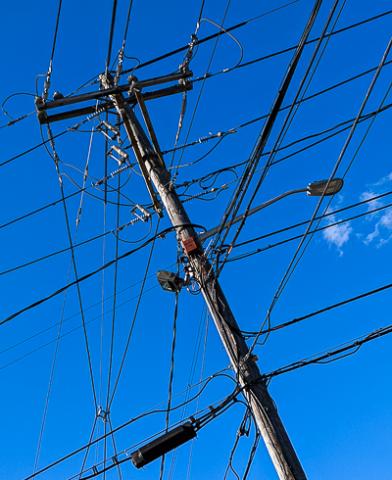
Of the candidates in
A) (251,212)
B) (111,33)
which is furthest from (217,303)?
(111,33)

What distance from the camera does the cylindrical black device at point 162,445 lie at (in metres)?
5.34

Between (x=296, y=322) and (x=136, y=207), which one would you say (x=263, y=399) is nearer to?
(x=296, y=322)

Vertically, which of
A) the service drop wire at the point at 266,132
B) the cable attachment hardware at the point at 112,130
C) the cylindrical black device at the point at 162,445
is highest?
the cable attachment hardware at the point at 112,130

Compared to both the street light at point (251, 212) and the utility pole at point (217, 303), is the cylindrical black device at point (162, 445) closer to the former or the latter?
the utility pole at point (217, 303)

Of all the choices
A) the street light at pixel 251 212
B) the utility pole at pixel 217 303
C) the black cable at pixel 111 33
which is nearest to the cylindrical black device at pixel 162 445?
the utility pole at pixel 217 303

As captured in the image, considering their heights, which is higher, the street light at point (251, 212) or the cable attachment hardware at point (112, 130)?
the cable attachment hardware at point (112, 130)

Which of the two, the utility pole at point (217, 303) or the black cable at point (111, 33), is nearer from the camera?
the utility pole at point (217, 303)

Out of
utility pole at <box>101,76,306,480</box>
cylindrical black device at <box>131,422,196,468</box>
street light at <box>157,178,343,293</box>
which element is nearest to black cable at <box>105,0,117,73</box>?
utility pole at <box>101,76,306,480</box>

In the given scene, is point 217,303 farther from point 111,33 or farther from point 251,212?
point 111,33

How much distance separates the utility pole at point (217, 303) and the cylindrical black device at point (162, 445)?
0.62 metres

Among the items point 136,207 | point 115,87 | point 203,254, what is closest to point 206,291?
point 203,254

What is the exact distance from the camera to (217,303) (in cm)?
596

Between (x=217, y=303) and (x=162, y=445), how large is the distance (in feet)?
4.70

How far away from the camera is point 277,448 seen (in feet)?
16.3
